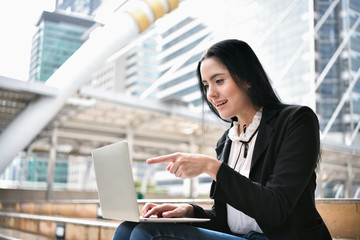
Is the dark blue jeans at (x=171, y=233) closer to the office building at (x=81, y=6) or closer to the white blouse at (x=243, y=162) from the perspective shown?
the white blouse at (x=243, y=162)

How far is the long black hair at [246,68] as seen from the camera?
4.46 feet

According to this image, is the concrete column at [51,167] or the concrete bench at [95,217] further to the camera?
the concrete column at [51,167]

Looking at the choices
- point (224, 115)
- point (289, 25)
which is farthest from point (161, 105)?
point (224, 115)

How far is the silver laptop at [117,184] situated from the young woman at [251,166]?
0.06 metres

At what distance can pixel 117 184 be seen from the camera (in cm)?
133

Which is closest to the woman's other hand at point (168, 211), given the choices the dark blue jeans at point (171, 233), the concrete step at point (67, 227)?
the dark blue jeans at point (171, 233)

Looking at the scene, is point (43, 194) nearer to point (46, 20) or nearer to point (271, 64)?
point (46, 20)

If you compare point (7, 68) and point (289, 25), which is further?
point (7, 68)

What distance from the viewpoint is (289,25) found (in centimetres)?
606

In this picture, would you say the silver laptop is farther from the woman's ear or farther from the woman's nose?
the woman's ear

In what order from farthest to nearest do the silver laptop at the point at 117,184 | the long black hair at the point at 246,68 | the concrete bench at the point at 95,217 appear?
the concrete bench at the point at 95,217
the long black hair at the point at 246,68
the silver laptop at the point at 117,184

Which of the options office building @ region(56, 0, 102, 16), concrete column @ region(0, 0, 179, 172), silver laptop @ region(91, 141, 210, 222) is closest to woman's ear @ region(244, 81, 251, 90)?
silver laptop @ region(91, 141, 210, 222)

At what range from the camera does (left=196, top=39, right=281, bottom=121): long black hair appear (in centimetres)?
136

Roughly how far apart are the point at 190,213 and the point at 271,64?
5082 mm
